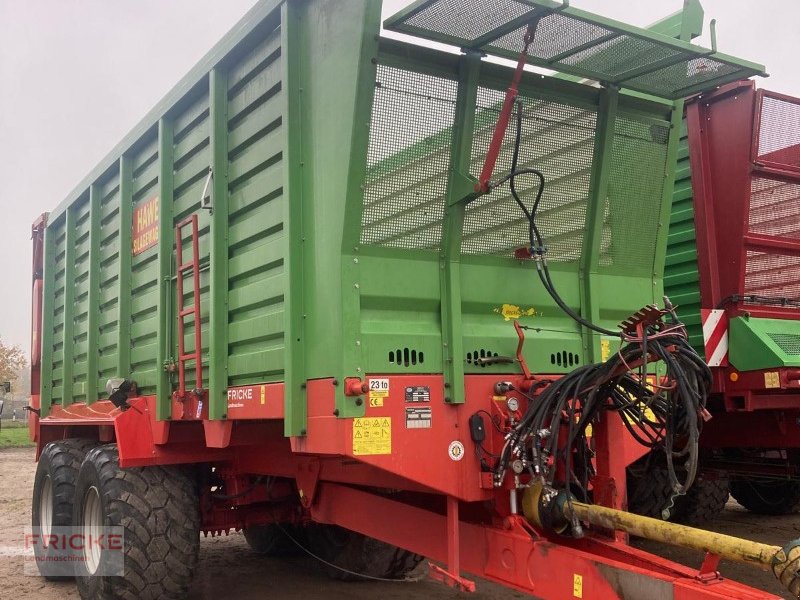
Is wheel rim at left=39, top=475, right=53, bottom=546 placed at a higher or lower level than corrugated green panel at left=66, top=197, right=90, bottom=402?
lower

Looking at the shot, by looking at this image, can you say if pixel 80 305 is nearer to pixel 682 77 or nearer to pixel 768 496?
pixel 682 77

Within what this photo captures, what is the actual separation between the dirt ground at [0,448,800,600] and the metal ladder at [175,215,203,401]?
6.19 ft

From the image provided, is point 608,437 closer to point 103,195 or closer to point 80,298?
point 103,195

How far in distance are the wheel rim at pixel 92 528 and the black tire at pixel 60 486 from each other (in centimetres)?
65

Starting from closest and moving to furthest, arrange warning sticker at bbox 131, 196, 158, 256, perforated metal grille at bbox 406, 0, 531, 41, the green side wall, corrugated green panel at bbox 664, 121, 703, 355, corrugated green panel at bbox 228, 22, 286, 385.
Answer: perforated metal grille at bbox 406, 0, 531, 41
the green side wall
corrugated green panel at bbox 228, 22, 286, 385
warning sticker at bbox 131, 196, 158, 256
corrugated green panel at bbox 664, 121, 703, 355

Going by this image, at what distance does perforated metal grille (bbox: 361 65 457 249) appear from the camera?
333 cm

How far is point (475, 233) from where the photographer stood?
3.64 metres

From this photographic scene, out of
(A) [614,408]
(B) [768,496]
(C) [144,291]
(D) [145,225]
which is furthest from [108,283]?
(B) [768,496]

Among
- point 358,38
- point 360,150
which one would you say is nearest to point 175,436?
point 360,150

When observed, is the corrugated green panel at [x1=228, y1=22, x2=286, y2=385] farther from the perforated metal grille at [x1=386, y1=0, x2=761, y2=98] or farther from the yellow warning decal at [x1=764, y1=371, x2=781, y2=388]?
the yellow warning decal at [x1=764, y1=371, x2=781, y2=388]

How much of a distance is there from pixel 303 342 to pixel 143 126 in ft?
8.89

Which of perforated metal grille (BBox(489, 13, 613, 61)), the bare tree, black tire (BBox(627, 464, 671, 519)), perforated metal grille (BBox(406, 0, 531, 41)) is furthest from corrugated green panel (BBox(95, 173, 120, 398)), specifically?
the bare tree

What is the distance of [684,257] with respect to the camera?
578cm

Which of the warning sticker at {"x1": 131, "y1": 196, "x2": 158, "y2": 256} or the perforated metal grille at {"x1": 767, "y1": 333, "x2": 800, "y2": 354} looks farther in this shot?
the warning sticker at {"x1": 131, "y1": 196, "x2": 158, "y2": 256}
